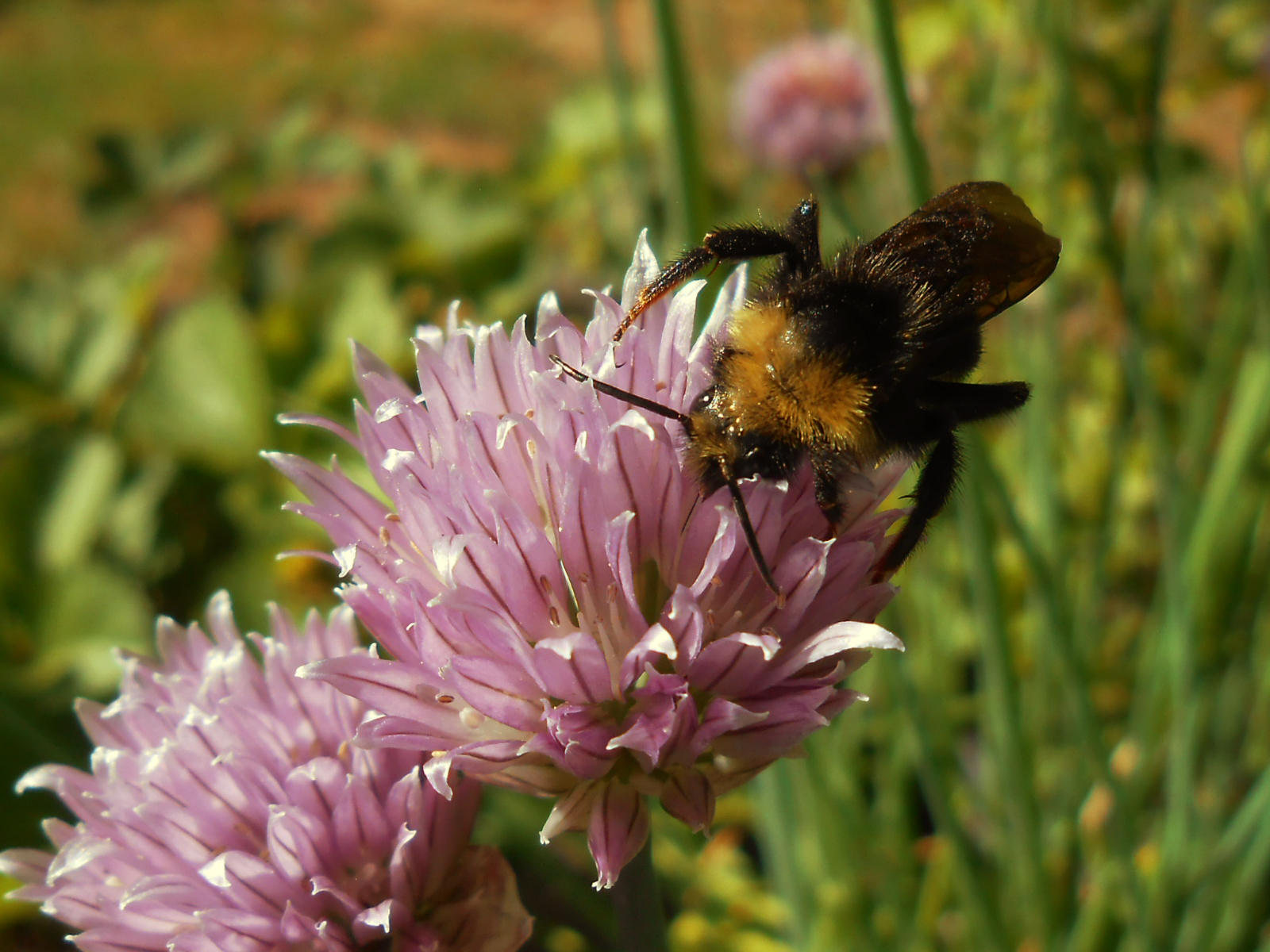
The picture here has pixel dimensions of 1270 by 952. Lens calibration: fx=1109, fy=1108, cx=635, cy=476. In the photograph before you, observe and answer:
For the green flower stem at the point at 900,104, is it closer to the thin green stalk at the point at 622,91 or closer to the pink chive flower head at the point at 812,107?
the thin green stalk at the point at 622,91

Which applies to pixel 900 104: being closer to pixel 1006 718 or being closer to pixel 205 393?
pixel 1006 718

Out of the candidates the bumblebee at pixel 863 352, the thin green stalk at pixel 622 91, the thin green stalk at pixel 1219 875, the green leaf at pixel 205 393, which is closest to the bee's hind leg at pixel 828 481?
the bumblebee at pixel 863 352

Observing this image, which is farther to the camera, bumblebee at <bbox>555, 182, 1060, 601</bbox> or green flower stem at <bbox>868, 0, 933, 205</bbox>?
green flower stem at <bbox>868, 0, 933, 205</bbox>

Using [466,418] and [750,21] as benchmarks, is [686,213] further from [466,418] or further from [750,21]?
[750,21]

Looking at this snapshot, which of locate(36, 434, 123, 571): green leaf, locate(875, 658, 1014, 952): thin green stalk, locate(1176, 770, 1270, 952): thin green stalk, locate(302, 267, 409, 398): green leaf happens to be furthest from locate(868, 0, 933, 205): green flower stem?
locate(36, 434, 123, 571): green leaf

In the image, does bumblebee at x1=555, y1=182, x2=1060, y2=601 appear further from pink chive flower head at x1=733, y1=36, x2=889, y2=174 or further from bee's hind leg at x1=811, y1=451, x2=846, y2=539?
pink chive flower head at x1=733, y1=36, x2=889, y2=174

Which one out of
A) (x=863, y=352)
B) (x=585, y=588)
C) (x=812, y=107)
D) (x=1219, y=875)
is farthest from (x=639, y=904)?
(x=812, y=107)
